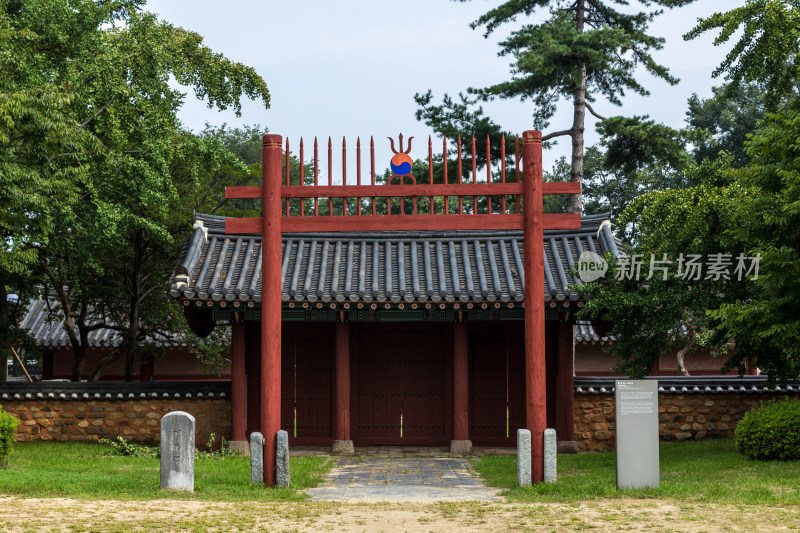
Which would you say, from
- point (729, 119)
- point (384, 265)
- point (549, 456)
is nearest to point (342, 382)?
point (384, 265)

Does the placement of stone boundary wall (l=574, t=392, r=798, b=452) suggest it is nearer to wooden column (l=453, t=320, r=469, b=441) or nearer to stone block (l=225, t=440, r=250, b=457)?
wooden column (l=453, t=320, r=469, b=441)

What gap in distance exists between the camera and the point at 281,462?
11766mm

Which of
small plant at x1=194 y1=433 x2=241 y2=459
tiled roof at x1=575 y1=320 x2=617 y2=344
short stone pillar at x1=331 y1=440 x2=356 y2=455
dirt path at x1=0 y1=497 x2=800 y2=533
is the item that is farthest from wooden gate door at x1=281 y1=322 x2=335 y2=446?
tiled roof at x1=575 y1=320 x2=617 y2=344

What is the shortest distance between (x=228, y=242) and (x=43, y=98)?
492 centimetres

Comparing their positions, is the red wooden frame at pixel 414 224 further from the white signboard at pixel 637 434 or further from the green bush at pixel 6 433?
the green bush at pixel 6 433

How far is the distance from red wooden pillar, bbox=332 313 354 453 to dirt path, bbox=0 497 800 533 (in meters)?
6.53

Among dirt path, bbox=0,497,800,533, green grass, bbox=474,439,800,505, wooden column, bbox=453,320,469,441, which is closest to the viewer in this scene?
dirt path, bbox=0,497,800,533

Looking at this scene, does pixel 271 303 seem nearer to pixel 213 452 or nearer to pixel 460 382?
pixel 213 452

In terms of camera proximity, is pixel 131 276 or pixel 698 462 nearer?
pixel 698 462

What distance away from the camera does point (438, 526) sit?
9172mm

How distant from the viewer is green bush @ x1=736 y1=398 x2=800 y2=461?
13430 mm

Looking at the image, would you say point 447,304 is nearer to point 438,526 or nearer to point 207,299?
point 207,299

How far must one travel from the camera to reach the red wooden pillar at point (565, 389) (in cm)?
1722

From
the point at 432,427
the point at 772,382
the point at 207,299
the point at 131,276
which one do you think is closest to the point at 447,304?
the point at 432,427
